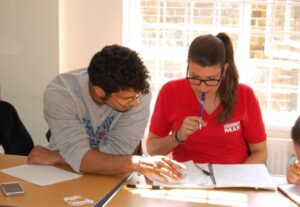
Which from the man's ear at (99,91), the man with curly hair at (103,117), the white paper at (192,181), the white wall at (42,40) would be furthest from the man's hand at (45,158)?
the white wall at (42,40)

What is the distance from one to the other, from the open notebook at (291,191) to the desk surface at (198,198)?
0.02m

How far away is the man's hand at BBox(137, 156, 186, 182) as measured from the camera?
1.80 meters

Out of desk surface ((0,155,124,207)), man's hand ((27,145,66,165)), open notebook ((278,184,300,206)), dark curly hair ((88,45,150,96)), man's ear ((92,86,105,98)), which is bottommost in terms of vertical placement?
open notebook ((278,184,300,206))

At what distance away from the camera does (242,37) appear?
344 centimetres

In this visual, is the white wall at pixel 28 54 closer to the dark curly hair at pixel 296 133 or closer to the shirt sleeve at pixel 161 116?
the shirt sleeve at pixel 161 116

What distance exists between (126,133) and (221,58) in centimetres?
58

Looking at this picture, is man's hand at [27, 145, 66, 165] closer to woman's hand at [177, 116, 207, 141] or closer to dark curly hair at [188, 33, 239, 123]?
woman's hand at [177, 116, 207, 141]

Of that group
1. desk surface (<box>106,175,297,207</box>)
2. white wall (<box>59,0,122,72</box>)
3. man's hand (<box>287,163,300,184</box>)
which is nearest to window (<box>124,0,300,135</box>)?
white wall (<box>59,0,122,72</box>)

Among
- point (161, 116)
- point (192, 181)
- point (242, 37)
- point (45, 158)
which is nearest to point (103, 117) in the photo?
point (45, 158)

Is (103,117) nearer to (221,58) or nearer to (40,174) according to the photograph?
(40,174)

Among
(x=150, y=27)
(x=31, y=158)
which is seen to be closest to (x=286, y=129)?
(x=150, y=27)

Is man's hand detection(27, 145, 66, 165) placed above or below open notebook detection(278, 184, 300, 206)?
above

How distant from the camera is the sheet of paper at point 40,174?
1800 millimetres

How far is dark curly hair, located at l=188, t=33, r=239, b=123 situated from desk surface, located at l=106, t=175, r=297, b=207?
594 mm
